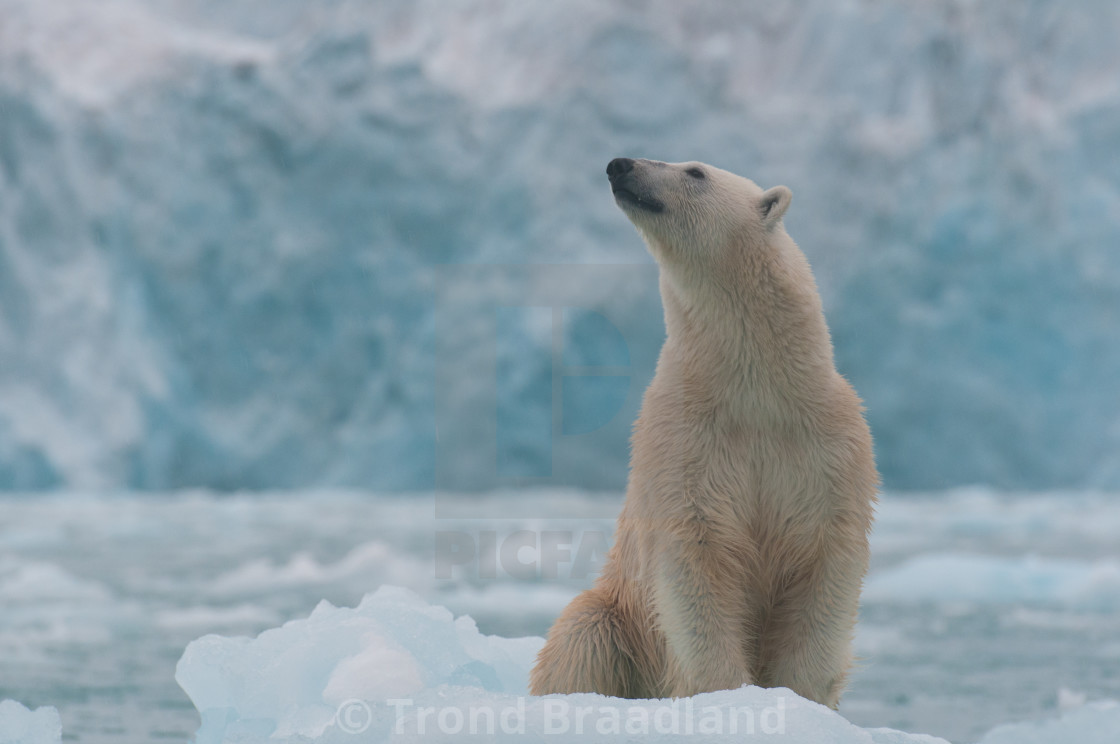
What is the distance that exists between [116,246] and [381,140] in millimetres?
4279

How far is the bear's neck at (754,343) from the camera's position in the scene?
2422 mm

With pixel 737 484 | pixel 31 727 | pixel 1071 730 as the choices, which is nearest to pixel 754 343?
pixel 737 484

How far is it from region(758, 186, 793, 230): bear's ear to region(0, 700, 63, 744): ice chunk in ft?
8.67

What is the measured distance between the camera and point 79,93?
1521cm

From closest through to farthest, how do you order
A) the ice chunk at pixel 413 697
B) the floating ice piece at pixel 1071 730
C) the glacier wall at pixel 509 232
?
1. the ice chunk at pixel 413 697
2. the floating ice piece at pixel 1071 730
3. the glacier wall at pixel 509 232

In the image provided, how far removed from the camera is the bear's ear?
255 centimetres

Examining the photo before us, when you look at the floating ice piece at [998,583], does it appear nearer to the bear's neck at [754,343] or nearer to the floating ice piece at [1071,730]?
the floating ice piece at [1071,730]

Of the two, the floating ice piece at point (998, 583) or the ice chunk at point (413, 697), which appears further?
the floating ice piece at point (998, 583)

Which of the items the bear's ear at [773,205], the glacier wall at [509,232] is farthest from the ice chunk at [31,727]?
the glacier wall at [509,232]

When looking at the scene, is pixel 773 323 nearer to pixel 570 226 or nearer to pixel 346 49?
pixel 570 226

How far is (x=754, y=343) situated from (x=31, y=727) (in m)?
2.60

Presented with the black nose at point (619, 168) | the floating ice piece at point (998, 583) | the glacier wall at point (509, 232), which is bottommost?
the floating ice piece at point (998, 583)

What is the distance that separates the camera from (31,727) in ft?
10.7

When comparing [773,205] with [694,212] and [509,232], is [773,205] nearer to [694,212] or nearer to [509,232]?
[694,212]
